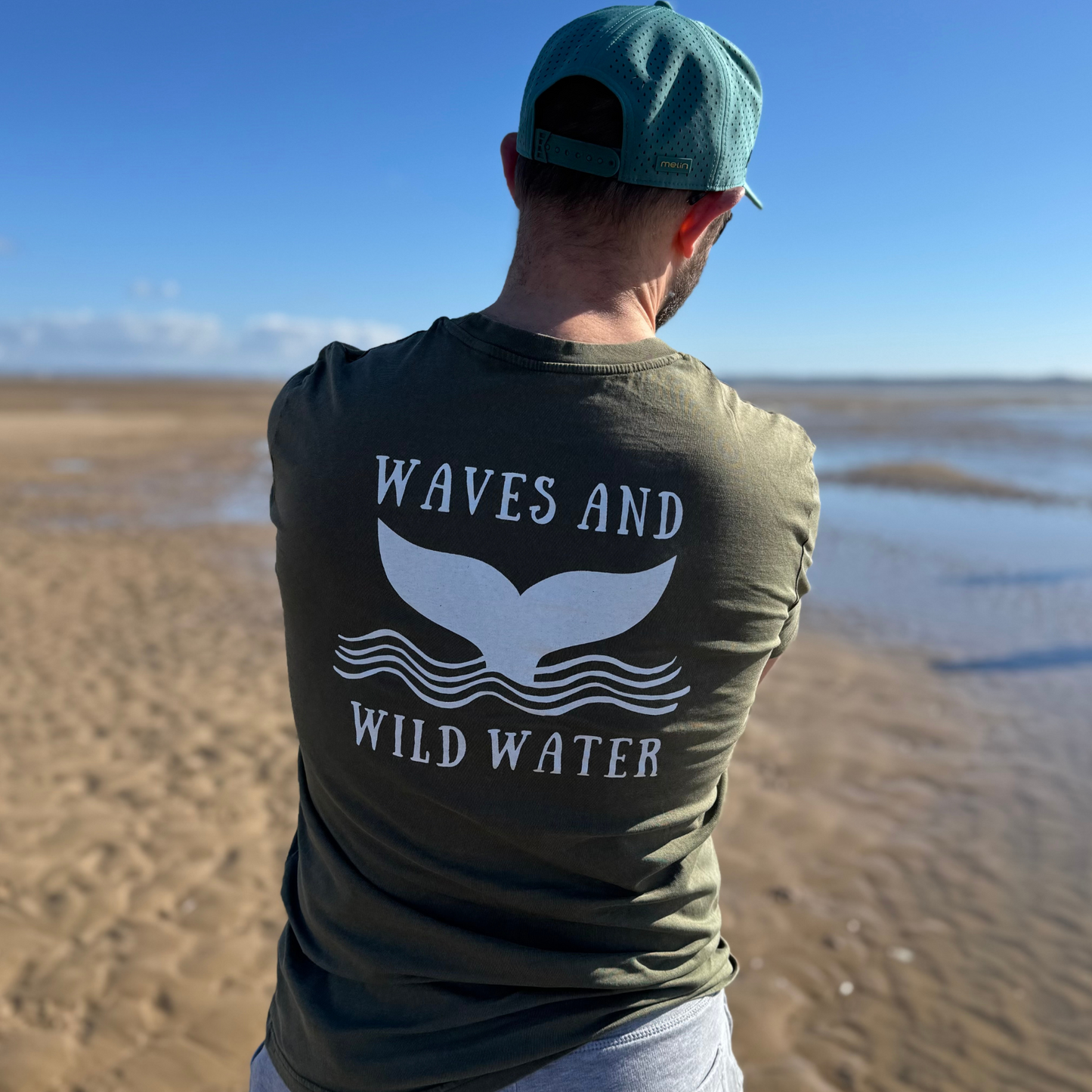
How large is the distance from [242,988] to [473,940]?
9.29 feet

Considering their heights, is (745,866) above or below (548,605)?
below

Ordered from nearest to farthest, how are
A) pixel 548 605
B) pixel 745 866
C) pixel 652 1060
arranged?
pixel 548 605 → pixel 652 1060 → pixel 745 866

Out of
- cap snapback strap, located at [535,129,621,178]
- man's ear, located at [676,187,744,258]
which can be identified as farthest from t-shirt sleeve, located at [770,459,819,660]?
cap snapback strap, located at [535,129,621,178]

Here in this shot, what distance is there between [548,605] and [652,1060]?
2.15 ft

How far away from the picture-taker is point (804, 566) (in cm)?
128

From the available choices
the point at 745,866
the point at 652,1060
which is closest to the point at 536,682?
the point at 652,1060

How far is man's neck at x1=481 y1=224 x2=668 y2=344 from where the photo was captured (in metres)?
1.15

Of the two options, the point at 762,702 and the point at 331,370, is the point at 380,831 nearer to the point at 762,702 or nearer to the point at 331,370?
the point at 331,370

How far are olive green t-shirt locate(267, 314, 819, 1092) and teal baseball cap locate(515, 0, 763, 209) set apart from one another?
24 cm

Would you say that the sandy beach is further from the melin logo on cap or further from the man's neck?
the melin logo on cap

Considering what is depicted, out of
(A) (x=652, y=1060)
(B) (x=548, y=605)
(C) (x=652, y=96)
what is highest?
(C) (x=652, y=96)

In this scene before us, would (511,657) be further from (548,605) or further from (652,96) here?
(652,96)

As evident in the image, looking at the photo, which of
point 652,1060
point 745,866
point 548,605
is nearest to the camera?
point 548,605

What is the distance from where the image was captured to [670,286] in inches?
50.3
